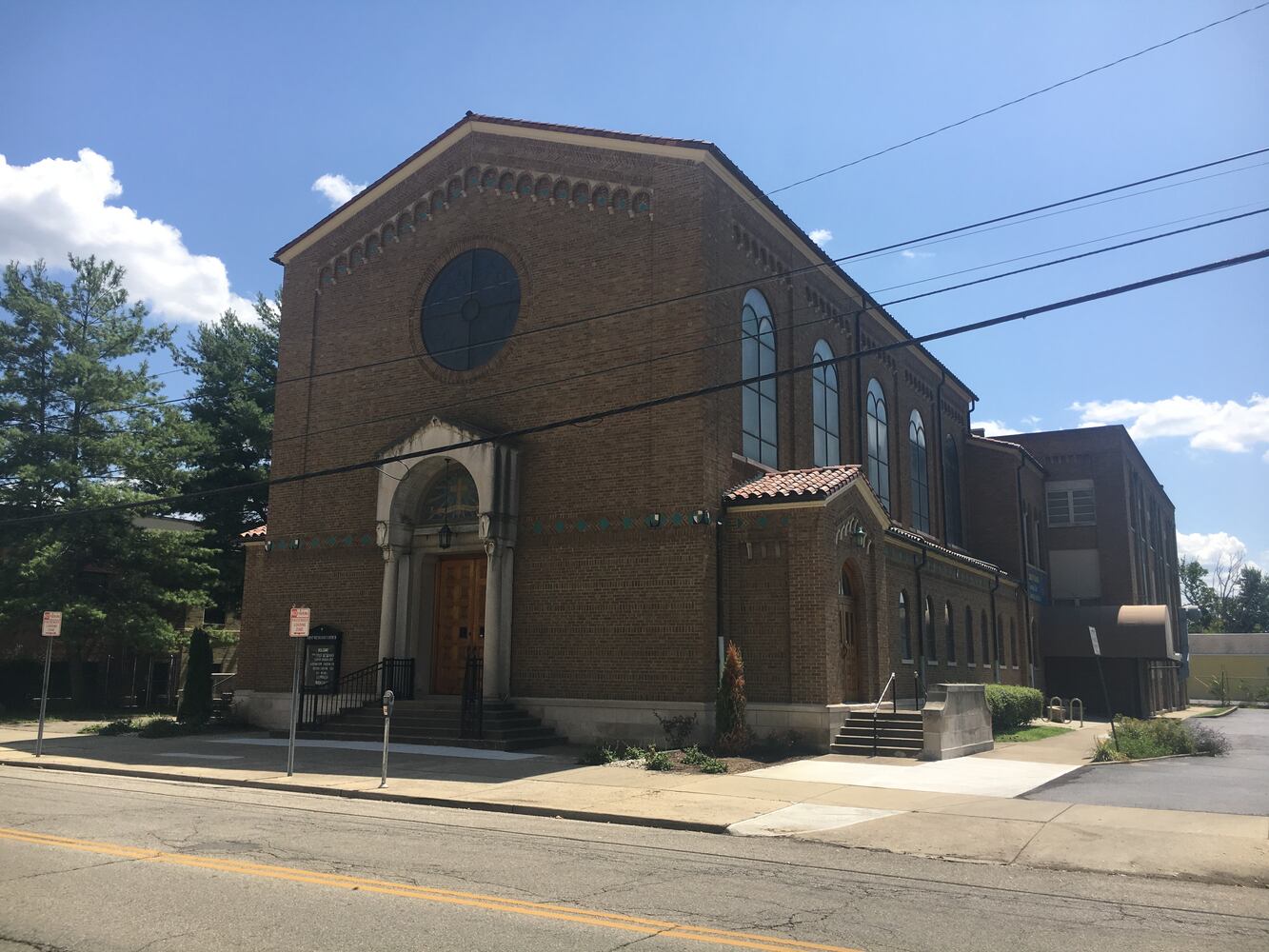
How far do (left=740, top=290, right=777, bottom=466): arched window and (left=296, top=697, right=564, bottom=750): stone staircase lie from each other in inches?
297

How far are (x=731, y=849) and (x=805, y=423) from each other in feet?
55.2

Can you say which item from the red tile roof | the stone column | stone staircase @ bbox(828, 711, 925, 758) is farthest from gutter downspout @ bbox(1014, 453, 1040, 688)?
the stone column

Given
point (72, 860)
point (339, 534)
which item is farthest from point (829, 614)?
point (72, 860)

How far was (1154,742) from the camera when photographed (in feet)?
66.3

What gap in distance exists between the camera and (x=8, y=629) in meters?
31.7

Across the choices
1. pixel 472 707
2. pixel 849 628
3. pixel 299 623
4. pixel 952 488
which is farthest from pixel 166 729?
pixel 952 488

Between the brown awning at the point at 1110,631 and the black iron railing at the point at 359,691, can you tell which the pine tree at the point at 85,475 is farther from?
the brown awning at the point at 1110,631

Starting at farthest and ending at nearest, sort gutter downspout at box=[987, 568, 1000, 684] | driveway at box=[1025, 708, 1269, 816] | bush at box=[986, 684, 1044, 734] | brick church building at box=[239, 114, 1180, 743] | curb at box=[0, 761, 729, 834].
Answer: gutter downspout at box=[987, 568, 1000, 684]
bush at box=[986, 684, 1044, 734]
brick church building at box=[239, 114, 1180, 743]
driveway at box=[1025, 708, 1269, 816]
curb at box=[0, 761, 729, 834]

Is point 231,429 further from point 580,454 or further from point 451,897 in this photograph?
point 451,897

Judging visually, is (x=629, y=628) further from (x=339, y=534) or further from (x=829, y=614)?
(x=339, y=534)

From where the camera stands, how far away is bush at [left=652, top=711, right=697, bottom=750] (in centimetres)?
1911

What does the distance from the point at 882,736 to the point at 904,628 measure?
21.7 ft

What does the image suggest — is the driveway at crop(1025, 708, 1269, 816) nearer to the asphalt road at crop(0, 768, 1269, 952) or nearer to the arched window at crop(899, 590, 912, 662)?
the asphalt road at crop(0, 768, 1269, 952)

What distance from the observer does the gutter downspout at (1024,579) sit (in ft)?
126
